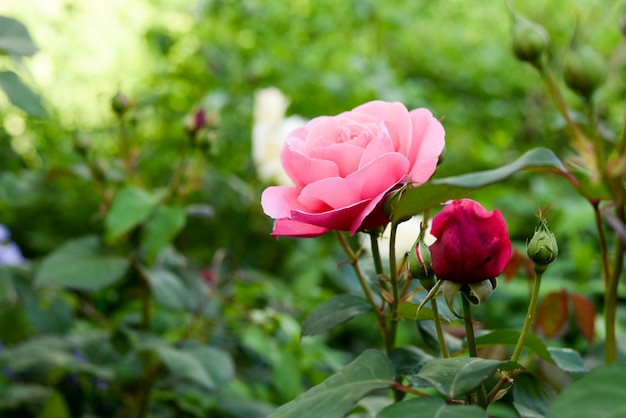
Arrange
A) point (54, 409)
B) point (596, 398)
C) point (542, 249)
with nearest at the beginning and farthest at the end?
1. point (596, 398)
2. point (542, 249)
3. point (54, 409)

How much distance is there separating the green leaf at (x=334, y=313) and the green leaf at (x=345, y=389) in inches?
4.2

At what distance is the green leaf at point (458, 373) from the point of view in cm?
37

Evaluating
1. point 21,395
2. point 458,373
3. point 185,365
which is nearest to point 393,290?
point 458,373

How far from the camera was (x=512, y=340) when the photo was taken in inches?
20.1

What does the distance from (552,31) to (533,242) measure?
3.16m

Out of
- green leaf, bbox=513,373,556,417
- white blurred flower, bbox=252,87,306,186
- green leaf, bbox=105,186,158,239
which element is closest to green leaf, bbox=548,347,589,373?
green leaf, bbox=513,373,556,417

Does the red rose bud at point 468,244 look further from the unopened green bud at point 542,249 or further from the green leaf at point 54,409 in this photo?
the green leaf at point 54,409

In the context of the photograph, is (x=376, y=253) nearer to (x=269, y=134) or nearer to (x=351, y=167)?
(x=351, y=167)

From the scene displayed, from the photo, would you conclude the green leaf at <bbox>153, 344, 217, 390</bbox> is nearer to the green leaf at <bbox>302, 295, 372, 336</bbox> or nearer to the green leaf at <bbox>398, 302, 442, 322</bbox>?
the green leaf at <bbox>302, 295, 372, 336</bbox>

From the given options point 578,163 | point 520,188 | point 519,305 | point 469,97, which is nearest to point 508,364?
point 578,163

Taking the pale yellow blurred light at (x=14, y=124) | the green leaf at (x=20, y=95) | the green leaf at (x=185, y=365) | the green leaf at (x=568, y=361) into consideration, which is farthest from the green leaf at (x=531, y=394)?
the pale yellow blurred light at (x=14, y=124)

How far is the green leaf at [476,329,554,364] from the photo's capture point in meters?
0.49

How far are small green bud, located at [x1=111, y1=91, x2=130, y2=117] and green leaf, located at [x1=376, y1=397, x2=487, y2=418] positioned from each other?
772mm

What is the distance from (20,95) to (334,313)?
587 millimetres
